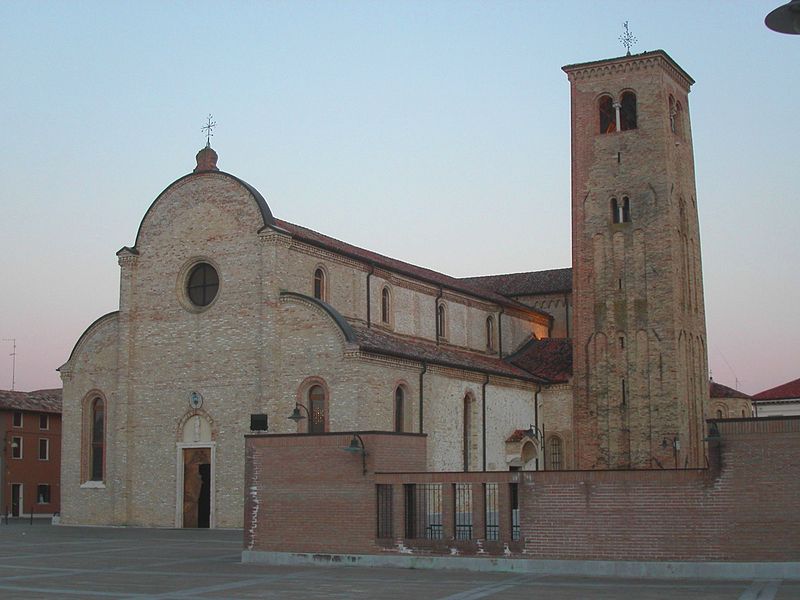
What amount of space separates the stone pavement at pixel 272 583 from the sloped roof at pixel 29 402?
3197cm

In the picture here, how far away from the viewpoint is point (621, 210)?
45.8m

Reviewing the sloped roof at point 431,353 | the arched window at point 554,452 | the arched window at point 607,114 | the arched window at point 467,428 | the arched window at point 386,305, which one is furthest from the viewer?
the arched window at point 607,114

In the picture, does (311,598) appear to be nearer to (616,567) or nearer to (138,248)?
(616,567)

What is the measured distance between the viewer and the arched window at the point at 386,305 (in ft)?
133

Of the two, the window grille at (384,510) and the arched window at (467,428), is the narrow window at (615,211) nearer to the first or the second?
the arched window at (467,428)

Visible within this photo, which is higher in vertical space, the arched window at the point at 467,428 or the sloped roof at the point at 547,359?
the sloped roof at the point at 547,359

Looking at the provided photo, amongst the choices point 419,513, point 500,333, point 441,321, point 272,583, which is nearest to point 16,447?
point 441,321

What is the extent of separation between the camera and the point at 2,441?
184ft

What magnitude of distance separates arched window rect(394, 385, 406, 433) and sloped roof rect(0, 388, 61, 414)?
29.2 meters

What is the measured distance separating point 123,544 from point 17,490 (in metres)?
29.6

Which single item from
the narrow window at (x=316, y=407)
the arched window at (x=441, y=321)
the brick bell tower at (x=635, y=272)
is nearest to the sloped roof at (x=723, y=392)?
the brick bell tower at (x=635, y=272)

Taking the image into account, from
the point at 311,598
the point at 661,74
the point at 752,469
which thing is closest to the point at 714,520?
the point at 752,469

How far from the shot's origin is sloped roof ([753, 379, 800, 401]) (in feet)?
212

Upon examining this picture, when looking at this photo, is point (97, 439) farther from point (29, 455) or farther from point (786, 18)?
point (786, 18)
